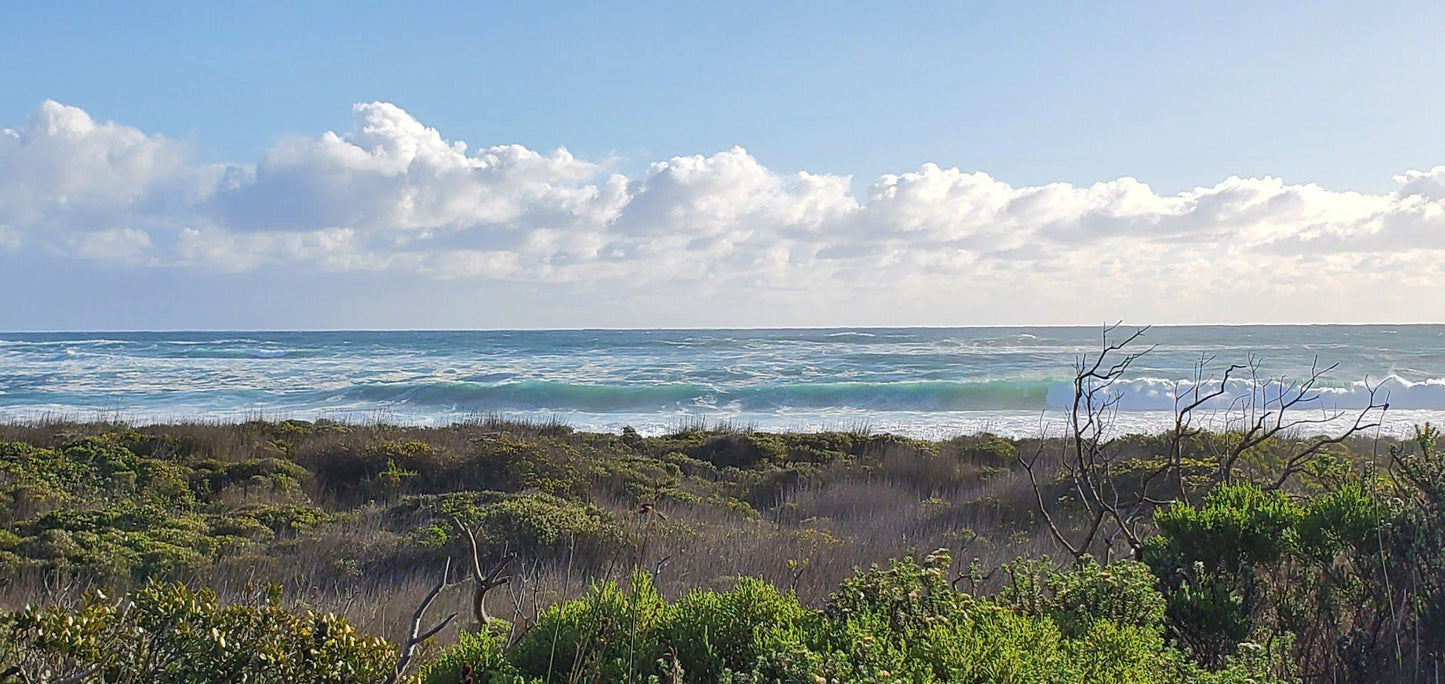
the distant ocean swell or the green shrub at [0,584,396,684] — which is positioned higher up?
the green shrub at [0,584,396,684]

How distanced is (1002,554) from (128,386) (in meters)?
36.5

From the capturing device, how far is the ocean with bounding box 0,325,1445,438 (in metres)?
26.2

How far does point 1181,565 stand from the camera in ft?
11.8

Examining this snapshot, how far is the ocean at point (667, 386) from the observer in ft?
85.9

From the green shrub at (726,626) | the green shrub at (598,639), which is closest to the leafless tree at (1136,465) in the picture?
the green shrub at (726,626)

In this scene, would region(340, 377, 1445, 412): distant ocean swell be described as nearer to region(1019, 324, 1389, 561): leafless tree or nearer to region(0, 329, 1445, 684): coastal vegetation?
region(0, 329, 1445, 684): coastal vegetation

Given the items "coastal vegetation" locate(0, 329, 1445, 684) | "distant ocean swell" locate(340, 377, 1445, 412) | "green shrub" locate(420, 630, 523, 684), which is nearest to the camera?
"coastal vegetation" locate(0, 329, 1445, 684)

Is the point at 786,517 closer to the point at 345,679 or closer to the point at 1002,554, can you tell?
the point at 1002,554

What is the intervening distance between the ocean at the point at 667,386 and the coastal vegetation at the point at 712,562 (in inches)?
372

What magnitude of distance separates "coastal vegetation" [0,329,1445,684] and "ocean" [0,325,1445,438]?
372 inches

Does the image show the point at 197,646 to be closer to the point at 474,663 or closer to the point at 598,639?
the point at 474,663

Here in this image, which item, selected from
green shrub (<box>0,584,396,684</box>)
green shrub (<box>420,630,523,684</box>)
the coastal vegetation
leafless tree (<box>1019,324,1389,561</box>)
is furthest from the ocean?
green shrub (<box>0,584,396,684</box>)

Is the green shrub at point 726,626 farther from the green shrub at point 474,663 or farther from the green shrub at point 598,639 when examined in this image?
the green shrub at point 474,663

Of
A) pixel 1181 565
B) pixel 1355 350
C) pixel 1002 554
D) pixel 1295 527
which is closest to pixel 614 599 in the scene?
pixel 1181 565
